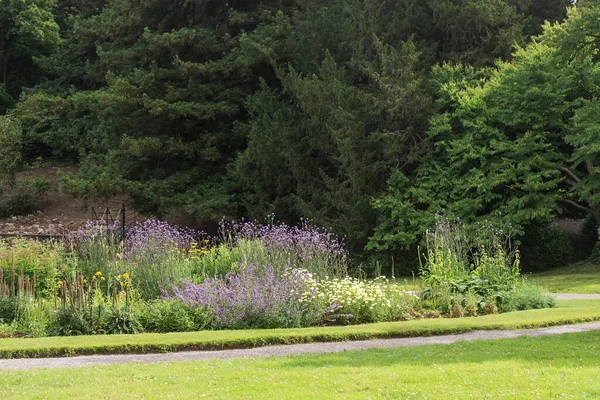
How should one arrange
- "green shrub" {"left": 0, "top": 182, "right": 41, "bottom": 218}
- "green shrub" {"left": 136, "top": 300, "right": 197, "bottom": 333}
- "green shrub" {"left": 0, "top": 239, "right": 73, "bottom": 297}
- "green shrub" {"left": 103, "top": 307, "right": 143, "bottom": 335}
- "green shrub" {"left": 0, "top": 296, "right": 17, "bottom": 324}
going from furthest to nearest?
"green shrub" {"left": 0, "top": 182, "right": 41, "bottom": 218}
"green shrub" {"left": 0, "top": 239, "right": 73, "bottom": 297}
"green shrub" {"left": 0, "top": 296, "right": 17, "bottom": 324}
"green shrub" {"left": 136, "top": 300, "right": 197, "bottom": 333}
"green shrub" {"left": 103, "top": 307, "right": 143, "bottom": 335}

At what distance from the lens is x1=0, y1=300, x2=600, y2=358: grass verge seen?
826 cm

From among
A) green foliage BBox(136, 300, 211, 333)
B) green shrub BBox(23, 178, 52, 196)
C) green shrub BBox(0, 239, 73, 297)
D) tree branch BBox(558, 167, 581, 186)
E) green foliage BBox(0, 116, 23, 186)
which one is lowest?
green foliage BBox(136, 300, 211, 333)

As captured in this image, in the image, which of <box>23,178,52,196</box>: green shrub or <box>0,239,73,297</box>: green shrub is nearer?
<box>0,239,73,297</box>: green shrub

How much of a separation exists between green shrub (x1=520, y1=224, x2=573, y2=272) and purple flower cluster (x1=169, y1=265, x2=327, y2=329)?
12.8m

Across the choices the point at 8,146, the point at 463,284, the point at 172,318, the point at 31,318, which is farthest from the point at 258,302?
the point at 8,146

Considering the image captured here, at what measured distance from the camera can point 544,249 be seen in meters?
21.7

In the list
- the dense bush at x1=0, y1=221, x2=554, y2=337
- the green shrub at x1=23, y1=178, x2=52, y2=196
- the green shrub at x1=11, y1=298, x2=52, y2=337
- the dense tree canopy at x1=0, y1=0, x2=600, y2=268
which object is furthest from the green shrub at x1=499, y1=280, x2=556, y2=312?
the green shrub at x1=23, y1=178, x2=52, y2=196

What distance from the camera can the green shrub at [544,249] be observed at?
21.5 metres

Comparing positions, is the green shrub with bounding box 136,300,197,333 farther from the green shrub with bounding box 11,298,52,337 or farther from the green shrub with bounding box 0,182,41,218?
the green shrub with bounding box 0,182,41,218

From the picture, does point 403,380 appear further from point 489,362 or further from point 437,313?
point 437,313

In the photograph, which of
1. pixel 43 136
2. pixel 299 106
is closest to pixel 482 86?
pixel 299 106

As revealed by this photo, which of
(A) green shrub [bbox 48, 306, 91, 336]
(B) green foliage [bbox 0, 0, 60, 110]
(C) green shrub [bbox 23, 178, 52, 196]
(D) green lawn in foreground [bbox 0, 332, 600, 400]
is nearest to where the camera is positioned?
(D) green lawn in foreground [bbox 0, 332, 600, 400]

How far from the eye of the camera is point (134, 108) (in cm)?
2609

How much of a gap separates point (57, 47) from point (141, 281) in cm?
3426
